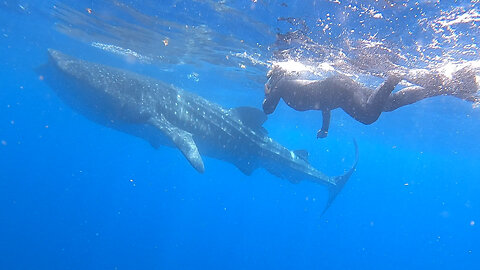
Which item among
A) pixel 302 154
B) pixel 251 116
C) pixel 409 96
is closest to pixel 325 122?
pixel 409 96

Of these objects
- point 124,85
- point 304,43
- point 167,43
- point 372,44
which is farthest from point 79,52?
point 372,44

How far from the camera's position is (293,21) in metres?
9.85

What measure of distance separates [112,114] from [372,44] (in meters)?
8.59

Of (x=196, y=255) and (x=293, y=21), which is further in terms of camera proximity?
(x=196, y=255)

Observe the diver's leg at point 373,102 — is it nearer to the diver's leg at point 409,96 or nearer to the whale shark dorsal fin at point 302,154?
the diver's leg at point 409,96

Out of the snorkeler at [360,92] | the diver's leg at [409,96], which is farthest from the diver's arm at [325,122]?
the diver's leg at [409,96]

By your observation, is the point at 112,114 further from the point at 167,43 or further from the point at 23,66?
the point at 23,66

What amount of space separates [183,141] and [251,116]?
2884mm

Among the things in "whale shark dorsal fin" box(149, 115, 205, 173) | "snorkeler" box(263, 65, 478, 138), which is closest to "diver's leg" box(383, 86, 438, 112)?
"snorkeler" box(263, 65, 478, 138)

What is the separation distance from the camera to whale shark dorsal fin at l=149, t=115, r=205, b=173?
8506 mm

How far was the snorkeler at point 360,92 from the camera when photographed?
4422mm

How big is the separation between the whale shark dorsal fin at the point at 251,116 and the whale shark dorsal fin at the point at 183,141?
7.61 feet

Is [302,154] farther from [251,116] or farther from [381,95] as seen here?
[381,95]

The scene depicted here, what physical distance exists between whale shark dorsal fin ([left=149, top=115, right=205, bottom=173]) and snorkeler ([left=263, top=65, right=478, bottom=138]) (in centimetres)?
308
